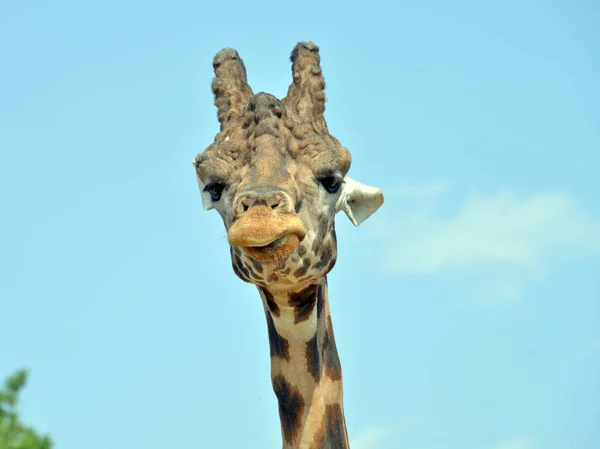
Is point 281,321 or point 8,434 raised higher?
point 8,434

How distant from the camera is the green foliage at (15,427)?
79.9ft

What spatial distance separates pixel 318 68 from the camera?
325 inches

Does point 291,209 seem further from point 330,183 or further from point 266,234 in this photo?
point 330,183

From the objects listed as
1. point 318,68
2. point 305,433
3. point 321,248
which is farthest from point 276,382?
point 318,68

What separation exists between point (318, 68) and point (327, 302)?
178cm

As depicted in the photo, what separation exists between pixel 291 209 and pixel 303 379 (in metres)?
1.72

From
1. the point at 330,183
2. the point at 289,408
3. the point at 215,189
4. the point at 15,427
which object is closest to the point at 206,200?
the point at 215,189

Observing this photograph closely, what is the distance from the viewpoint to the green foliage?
24.4 meters

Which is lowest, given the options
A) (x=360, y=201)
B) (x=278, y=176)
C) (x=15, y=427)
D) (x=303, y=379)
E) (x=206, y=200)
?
(x=303, y=379)

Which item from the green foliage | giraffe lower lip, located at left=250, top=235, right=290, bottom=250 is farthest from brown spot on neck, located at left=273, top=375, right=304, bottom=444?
the green foliage

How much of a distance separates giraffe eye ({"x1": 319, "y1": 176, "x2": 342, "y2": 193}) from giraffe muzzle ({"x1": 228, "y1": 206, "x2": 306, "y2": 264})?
0.74m

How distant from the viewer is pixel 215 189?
7.46m

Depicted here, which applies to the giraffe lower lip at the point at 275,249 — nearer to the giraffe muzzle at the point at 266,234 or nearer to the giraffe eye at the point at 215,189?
the giraffe muzzle at the point at 266,234

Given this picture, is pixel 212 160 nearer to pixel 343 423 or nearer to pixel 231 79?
pixel 231 79
